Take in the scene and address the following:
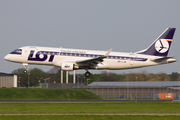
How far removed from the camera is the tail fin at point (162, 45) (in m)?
46.7

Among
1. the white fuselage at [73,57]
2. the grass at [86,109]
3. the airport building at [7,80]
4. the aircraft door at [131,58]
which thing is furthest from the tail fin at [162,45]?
the airport building at [7,80]

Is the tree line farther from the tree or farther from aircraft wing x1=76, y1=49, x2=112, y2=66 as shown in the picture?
aircraft wing x1=76, y1=49, x2=112, y2=66

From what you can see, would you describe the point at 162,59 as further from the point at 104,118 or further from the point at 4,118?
the point at 4,118

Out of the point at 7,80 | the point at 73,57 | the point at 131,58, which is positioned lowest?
the point at 7,80

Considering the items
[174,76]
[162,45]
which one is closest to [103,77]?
[174,76]

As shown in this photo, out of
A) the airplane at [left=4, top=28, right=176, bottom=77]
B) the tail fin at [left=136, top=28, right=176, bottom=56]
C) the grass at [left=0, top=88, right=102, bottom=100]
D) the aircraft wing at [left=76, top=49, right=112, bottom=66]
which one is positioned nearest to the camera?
the aircraft wing at [left=76, top=49, right=112, bottom=66]

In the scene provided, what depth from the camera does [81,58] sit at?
1713 inches

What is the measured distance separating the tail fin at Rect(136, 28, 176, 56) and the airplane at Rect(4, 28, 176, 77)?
2.57 feet

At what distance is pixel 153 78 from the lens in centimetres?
8156

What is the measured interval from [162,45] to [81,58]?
1334 centimetres

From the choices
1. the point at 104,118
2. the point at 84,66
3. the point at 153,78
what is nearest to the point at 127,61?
the point at 84,66

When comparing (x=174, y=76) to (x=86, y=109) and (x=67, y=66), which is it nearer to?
(x=67, y=66)

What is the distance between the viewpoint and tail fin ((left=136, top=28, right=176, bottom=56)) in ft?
153

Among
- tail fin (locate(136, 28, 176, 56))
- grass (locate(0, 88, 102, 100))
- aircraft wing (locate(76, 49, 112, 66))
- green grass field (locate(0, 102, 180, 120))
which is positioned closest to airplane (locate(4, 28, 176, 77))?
aircraft wing (locate(76, 49, 112, 66))
